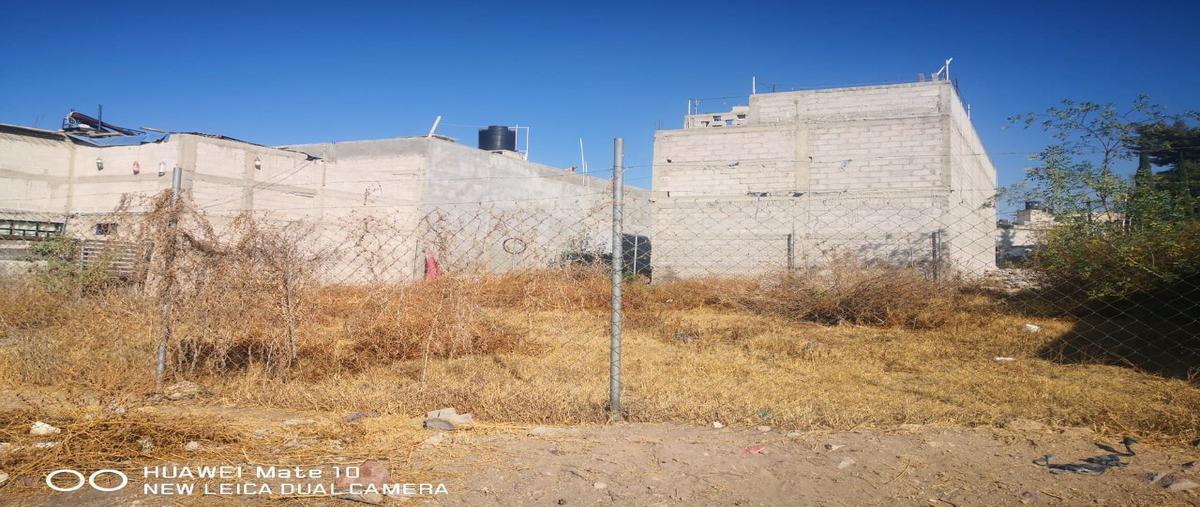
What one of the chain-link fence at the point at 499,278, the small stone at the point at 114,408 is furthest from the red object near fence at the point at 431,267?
the small stone at the point at 114,408

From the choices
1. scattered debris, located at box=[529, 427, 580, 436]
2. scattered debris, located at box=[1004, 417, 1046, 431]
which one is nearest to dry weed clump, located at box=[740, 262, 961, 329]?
scattered debris, located at box=[1004, 417, 1046, 431]

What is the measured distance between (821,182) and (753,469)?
46.7ft

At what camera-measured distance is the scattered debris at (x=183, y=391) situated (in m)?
4.85

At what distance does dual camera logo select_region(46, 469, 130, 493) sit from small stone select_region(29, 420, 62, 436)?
722 mm

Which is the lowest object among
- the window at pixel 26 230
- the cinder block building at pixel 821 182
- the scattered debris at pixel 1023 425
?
the scattered debris at pixel 1023 425

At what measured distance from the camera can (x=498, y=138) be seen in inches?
919

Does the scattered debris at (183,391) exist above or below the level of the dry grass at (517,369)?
below

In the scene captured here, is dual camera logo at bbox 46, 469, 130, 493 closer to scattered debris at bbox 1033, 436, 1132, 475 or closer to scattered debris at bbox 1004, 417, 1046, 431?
scattered debris at bbox 1033, 436, 1132, 475

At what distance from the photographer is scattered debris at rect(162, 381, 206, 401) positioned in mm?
4852

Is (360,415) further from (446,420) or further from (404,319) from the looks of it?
(404,319)

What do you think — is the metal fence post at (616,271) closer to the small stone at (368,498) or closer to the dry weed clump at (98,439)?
the small stone at (368,498)

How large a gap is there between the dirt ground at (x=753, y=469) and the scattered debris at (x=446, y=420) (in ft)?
0.28

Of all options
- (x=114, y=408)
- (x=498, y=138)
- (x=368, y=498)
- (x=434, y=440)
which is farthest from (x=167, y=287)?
(x=498, y=138)

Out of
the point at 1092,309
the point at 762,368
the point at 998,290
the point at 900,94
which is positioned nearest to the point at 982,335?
the point at 1092,309
